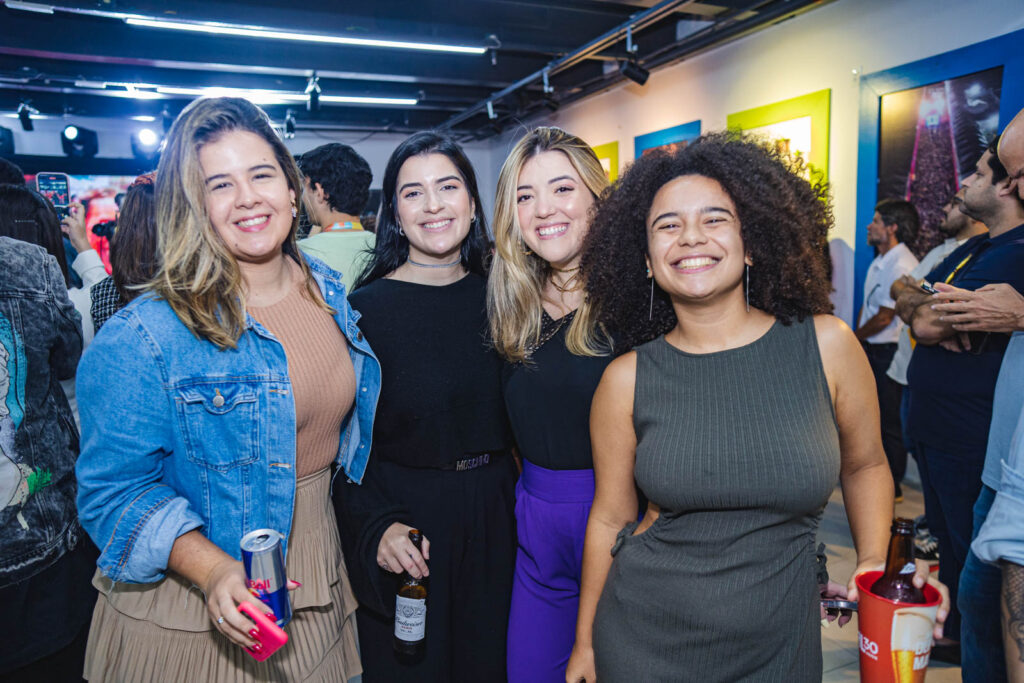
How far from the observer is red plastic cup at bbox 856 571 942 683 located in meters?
1.06

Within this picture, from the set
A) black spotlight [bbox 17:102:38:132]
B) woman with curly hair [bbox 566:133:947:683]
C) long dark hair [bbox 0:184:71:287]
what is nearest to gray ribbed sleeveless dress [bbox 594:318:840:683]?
woman with curly hair [bbox 566:133:947:683]

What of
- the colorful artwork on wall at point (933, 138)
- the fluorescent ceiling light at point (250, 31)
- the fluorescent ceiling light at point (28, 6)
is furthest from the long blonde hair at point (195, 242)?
the fluorescent ceiling light at point (28, 6)

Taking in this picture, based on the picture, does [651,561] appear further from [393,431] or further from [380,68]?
[380,68]

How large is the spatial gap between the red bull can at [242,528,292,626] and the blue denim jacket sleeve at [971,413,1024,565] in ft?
4.30

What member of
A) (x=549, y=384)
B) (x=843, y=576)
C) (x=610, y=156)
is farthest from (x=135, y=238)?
(x=610, y=156)

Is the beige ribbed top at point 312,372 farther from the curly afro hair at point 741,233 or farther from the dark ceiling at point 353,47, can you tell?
the dark ceiling at point 353,47

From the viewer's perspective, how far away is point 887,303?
15.2 feet

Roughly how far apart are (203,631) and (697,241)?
1378mm

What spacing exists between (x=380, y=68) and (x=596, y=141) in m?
2.82

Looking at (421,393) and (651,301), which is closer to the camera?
(651,301)

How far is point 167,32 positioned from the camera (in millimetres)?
6992

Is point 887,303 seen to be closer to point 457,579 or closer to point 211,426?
point 457,579

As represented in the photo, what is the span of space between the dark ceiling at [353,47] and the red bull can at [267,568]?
5.37m

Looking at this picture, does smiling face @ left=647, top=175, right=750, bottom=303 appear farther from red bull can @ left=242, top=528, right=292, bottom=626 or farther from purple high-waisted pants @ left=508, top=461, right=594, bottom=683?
red bull can @ left=242, top=528, right=292, bottom=626
